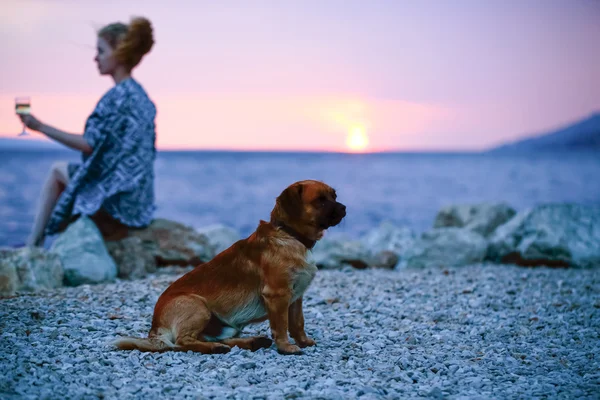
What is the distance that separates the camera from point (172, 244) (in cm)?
939

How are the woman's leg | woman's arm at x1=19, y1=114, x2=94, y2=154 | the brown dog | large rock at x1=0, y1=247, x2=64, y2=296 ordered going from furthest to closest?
the woman's leg, woman's arm at x1=19, y1=114, x2=94, y2=154, large rock at x1=0, y1=247, x2=64, y2=296, the brown dog

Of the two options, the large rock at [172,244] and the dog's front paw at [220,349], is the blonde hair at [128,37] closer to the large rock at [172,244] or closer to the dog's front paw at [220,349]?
the large rock at [172,244]

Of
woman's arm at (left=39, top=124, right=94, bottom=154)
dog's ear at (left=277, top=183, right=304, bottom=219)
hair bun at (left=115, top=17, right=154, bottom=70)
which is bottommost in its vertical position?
dog's ear at (left=277, top=183, right=304, bottom=219)

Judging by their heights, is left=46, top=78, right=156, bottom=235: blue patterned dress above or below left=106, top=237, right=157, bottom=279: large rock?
above

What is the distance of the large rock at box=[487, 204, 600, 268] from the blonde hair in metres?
6.17

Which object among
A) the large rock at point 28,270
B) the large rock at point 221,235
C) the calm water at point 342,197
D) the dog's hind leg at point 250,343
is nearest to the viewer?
the dog's hind leg at point 250,343

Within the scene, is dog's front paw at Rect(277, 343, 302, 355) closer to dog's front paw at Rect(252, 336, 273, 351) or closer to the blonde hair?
dog's front paw at Rect(252, 336, 273, 351)

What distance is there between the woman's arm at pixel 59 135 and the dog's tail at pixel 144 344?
4.40 meters

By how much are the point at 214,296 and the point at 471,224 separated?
8.77 m

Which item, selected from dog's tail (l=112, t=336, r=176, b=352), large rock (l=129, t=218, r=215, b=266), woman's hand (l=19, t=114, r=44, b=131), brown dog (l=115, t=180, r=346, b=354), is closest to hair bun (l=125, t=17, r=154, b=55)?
woman's hand (l=19, t=114, r=44, b=131)

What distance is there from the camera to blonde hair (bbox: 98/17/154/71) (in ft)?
28.0

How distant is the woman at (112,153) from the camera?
28.2ft

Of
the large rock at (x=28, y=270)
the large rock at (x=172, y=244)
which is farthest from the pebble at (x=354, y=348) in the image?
the large rock at (x=172, y=244)

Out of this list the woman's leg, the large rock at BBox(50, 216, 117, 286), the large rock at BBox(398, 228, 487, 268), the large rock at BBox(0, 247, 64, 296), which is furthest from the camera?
the large rock at BBox(398, 228, 487, 268)
